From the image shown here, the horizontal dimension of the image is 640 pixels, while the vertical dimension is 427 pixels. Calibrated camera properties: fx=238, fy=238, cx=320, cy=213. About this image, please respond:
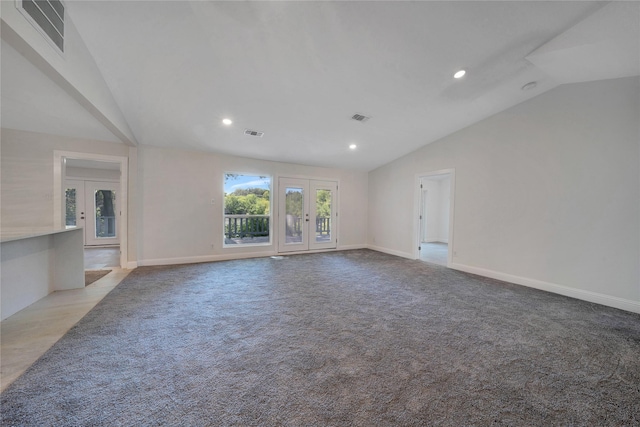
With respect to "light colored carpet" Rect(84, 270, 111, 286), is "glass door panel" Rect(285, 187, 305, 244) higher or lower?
higher

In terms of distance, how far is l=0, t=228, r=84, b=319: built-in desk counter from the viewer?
2.57 metres

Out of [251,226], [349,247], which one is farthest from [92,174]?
[349,247]

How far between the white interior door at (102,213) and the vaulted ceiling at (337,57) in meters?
4.15

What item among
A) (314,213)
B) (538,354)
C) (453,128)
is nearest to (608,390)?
(538,354)

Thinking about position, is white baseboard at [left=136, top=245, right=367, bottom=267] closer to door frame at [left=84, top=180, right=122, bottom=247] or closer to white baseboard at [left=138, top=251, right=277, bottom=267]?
white baseboard at [left=138, top=251, right=277, bottom=267]

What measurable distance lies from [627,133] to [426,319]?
11.3 feet

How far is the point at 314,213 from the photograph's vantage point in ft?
21.5

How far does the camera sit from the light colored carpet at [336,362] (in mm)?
1391

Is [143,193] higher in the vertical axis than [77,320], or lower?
higher

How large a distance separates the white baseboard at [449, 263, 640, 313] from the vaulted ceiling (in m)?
2.81

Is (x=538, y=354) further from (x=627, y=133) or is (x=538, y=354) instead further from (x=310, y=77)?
(x=310, y=77)

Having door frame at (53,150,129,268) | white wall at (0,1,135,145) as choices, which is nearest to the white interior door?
door frame at (53,150,129,268)

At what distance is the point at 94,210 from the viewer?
7191mm

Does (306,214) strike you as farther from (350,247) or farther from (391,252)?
(391,252)
